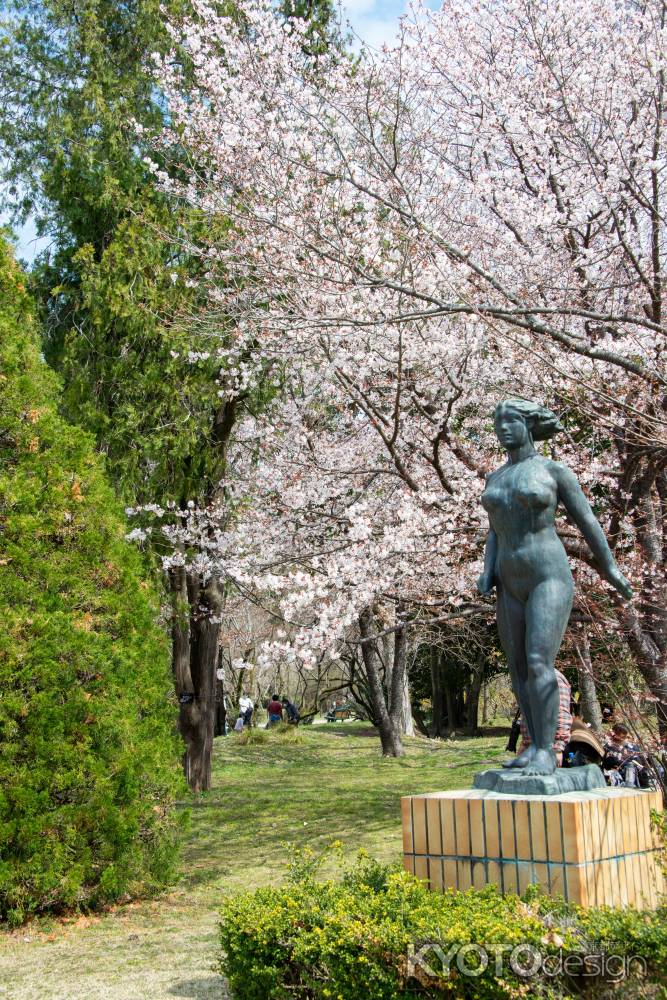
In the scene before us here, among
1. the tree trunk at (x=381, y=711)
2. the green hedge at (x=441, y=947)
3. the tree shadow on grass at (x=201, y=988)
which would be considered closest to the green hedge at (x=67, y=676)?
the tree shadow on grass at (x=201, y=988)

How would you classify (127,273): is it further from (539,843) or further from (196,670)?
(539,843)

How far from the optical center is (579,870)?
4070mm

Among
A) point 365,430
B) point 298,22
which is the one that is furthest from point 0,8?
point 365,430

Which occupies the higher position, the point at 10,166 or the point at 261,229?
the point at 10,166

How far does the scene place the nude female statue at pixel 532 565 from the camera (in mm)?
4578

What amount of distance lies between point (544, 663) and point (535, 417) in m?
1.32

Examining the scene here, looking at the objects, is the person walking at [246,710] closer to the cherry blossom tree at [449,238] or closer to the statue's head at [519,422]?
the cherry blossom tree at [449,238]

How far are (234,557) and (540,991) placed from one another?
855cm

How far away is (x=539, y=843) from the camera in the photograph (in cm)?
418

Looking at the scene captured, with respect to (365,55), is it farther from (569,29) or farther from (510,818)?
(510,818)

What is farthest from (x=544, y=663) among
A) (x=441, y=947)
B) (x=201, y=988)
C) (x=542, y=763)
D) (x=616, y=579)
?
(x=201, y=988)

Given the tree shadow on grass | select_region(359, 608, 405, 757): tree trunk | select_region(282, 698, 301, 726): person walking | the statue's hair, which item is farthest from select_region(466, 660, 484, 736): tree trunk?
the statue's hair

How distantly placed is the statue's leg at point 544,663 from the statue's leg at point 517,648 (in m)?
0.09

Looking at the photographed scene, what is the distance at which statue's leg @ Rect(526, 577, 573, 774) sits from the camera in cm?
455
